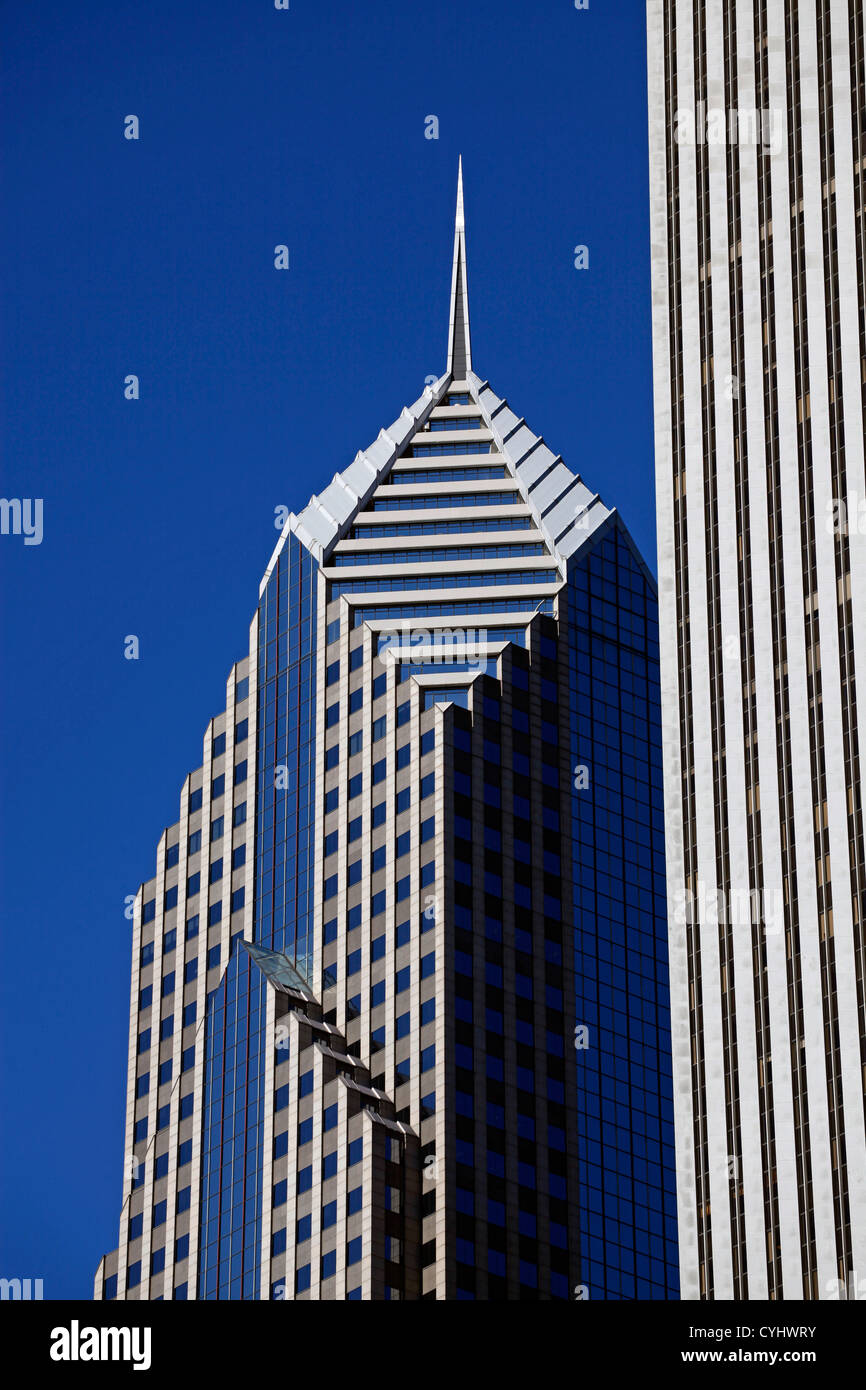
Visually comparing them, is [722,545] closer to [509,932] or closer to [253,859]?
[509,932]

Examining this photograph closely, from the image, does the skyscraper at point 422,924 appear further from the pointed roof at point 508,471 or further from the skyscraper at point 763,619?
the skyscraper at point 763,619

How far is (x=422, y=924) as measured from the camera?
156 m

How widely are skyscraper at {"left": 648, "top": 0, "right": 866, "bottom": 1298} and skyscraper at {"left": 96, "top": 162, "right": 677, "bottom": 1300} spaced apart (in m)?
36.1

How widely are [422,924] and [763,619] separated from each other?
143 ft

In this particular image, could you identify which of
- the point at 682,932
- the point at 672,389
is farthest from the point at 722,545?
the point at 682,932

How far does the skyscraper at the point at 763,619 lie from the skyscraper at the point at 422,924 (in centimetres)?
3612

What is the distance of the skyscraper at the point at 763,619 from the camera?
108812 mm
